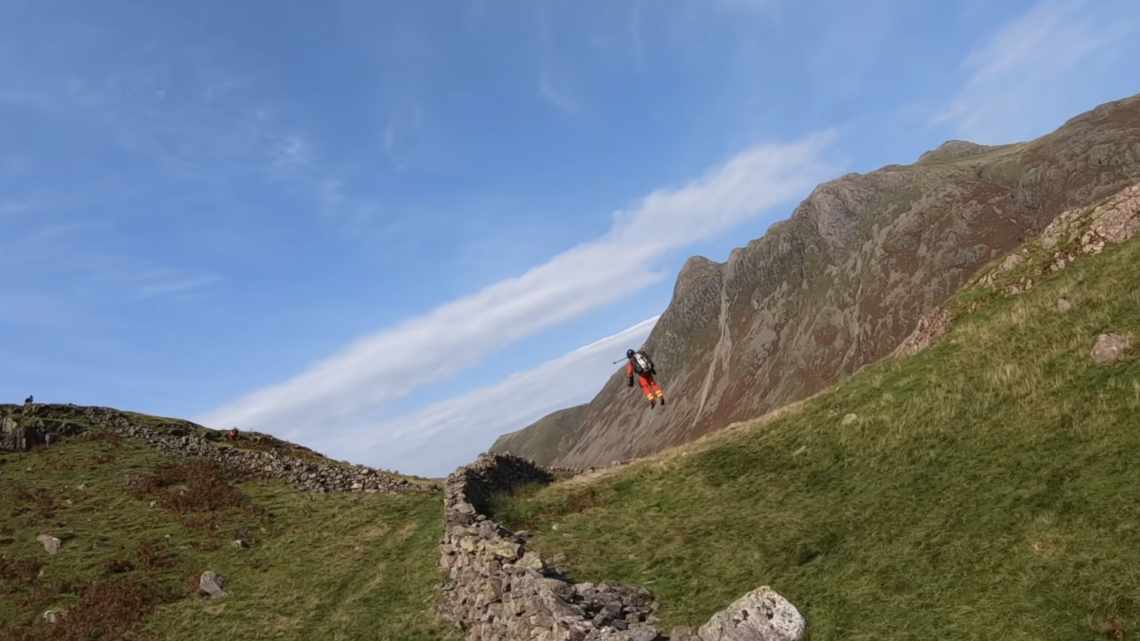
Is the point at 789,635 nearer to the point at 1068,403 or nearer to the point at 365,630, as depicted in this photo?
the point at 1068,403

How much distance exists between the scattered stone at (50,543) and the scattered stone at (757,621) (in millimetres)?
30199

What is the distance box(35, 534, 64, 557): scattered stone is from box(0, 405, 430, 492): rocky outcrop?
1212 centimetres

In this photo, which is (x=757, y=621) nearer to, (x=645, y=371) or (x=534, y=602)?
(x=534, y=602)

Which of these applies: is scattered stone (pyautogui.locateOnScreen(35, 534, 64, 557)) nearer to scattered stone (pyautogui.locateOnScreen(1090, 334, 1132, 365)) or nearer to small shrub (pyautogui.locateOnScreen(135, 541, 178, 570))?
small shrub (pyautogui.locateOnScreen(135, 541, 178, 570))

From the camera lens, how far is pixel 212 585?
84.7 feet

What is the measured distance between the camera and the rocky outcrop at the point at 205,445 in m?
40.9

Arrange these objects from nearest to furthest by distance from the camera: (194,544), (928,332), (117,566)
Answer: (117,566)
(928,332)
(194,544)

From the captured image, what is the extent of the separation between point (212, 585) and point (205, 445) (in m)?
25.2

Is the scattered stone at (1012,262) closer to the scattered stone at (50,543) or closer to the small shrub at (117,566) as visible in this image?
the small shrub at (117,566)

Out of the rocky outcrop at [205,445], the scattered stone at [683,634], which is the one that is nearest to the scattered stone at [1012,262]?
the scattered stone at [683,634]

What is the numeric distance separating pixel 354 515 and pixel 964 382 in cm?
2733

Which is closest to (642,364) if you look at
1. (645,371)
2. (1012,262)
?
(645,371)

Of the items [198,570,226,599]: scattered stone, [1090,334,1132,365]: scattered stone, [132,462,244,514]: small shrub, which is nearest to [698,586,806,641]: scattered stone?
[1090,334,1132,365]: scattered stone

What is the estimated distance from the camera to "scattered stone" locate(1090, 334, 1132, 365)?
18.3 meters
